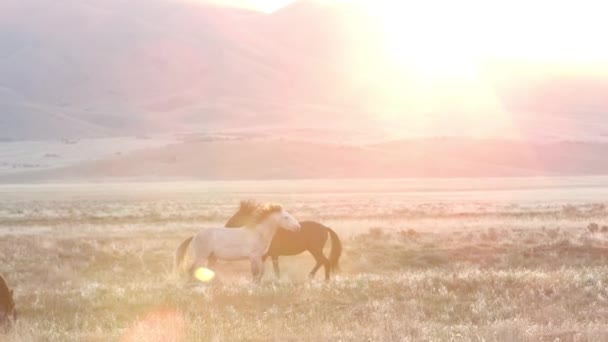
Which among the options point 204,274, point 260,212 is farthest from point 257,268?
point 260,212

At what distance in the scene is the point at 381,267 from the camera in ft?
78.4

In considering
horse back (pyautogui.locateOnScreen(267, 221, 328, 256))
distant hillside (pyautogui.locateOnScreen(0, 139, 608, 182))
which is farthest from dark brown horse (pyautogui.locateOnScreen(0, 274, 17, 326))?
distant hillside (pyautogui.locateOnScreen(0, 139, 608, 182))

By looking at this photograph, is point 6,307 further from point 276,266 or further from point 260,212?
point 276,266

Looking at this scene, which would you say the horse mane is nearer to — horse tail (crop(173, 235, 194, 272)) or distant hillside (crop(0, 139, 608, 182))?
horse tail (crop(173, 235, 194, 272))

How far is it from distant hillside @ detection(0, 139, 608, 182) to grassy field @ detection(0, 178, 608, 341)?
6470 cm

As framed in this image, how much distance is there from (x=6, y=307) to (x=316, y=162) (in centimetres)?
9935

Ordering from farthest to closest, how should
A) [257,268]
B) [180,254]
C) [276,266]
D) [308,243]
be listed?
[308,243] < [276,266] < [180,254] < [257,268]

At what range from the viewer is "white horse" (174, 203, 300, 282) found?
1769cm

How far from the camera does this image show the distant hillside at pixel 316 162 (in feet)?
356

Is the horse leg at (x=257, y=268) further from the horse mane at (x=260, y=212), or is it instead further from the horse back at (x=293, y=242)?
the horse back at (x=293, y=242)

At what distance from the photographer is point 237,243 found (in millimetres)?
17812

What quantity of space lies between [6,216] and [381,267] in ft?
88.2

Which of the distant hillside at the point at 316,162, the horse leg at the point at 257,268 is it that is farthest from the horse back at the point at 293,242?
the distant hillside at the point at 316,162

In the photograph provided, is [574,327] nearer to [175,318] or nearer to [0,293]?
[175,318]
